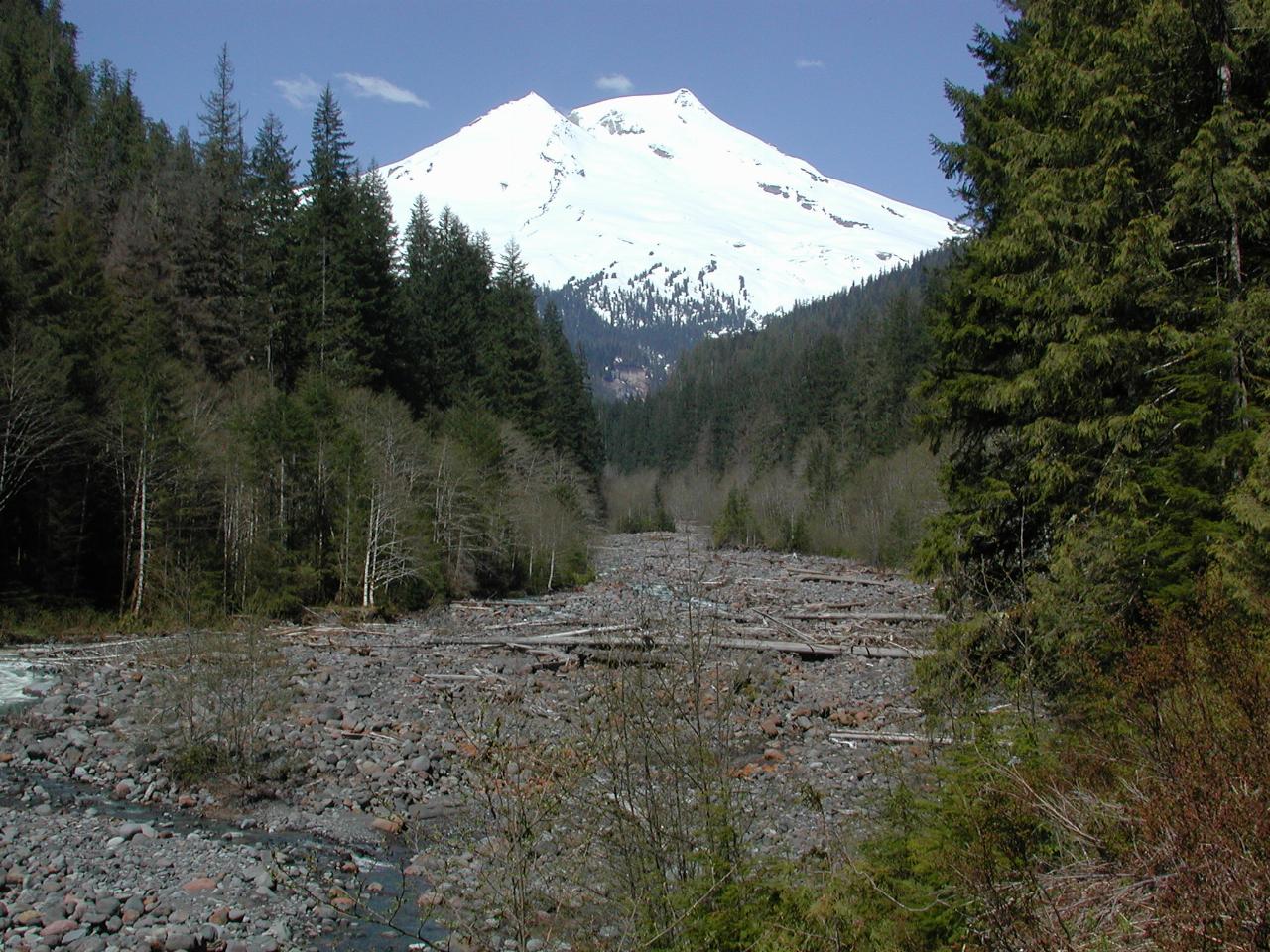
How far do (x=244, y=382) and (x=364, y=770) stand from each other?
28088mm

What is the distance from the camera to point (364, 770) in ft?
47.5

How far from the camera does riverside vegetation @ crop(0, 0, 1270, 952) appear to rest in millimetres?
4977

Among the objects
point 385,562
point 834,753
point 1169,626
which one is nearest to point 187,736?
point 834,753

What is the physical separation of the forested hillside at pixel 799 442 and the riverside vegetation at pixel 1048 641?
13390 millimetres

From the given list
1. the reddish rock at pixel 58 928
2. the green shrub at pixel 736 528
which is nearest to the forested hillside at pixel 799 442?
the green shrub at pixel 736 528

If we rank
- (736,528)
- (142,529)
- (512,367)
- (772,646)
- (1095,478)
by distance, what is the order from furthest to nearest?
(736,528) < (512,367) < (142,529) < (772,646) < (1095,478)

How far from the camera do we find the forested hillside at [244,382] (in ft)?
90.2

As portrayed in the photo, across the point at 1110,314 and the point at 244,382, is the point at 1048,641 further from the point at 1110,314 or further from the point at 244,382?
the point at 244,382

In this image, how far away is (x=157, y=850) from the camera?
11188 mm

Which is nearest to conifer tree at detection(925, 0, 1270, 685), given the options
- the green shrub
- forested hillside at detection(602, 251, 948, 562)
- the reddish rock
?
the reddish rock

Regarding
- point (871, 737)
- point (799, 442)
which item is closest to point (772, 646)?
point (871, 737)

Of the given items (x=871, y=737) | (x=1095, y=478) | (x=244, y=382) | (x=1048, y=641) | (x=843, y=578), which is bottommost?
(x=843, y=578)

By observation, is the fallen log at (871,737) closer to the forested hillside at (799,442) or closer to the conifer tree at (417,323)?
the forested hillside at (799,442)

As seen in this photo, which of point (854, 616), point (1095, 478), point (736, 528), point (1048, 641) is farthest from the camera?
point (736, 528)
